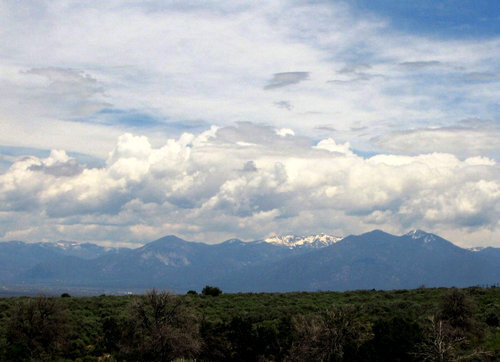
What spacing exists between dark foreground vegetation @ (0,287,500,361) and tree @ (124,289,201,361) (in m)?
0.07

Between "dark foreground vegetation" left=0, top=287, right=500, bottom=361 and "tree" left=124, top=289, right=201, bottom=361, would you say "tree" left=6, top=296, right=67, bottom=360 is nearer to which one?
"dark foreground vegetation" left=0, top=287, right=500, bottom=361

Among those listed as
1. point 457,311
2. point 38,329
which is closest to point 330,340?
point 457,311

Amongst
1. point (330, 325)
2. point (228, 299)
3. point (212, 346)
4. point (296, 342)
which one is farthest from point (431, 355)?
point (228, 299)

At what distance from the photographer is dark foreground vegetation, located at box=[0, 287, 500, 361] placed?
36.0 meters

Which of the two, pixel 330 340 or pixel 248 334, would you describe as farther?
pixel 248 334

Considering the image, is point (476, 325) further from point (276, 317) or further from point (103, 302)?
point (103, 302)

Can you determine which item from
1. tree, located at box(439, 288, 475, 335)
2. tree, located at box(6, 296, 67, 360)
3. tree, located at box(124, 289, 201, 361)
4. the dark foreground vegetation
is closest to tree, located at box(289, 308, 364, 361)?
the dark foreground vegetation

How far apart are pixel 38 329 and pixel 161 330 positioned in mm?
9516

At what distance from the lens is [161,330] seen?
126 ft

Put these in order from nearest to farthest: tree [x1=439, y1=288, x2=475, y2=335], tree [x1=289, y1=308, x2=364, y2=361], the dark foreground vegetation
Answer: tree [x1=289, y1=308, x2=364, y2=361] → the dark foreground vegetation → tree [x1=439, y1=288, x2=475, y2=335]

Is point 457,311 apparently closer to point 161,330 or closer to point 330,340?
point 330,340

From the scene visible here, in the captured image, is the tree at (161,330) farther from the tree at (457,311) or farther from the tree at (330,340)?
the tree at (457,311)

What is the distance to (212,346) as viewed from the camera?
1698 inches

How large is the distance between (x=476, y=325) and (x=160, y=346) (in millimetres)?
22853
